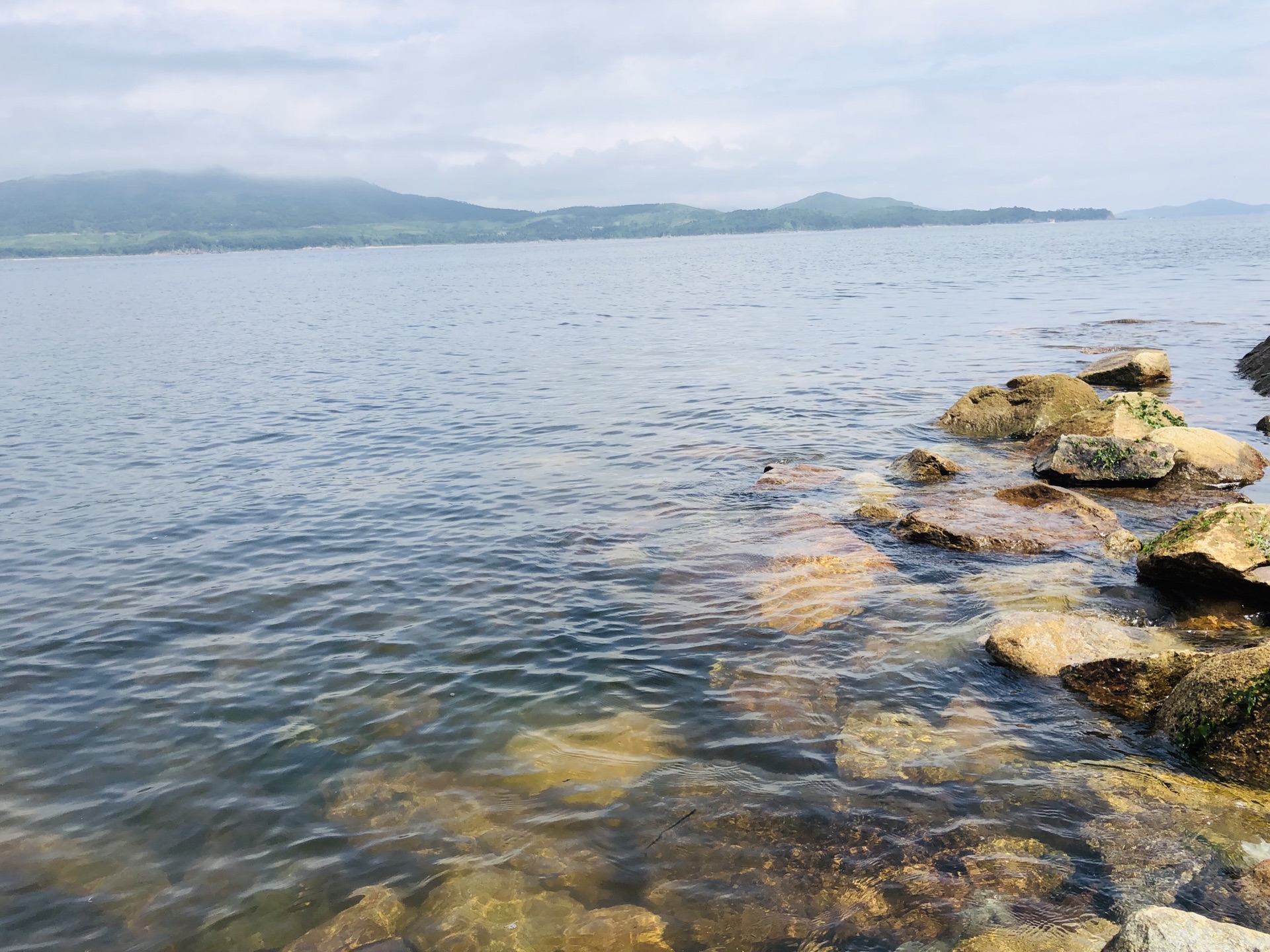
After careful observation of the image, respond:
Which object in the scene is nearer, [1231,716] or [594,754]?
[1231,716]

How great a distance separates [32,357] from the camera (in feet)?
137

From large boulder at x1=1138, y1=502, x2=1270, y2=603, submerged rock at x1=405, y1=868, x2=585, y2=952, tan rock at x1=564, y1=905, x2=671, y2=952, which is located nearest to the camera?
tan rock at x1=564, y1=905, x2=671, y2=952

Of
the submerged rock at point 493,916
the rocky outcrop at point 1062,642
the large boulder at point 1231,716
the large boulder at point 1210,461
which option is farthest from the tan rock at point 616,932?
the large boulder at point 1210,461

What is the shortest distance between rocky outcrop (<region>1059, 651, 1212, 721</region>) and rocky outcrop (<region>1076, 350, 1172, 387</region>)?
19337mm

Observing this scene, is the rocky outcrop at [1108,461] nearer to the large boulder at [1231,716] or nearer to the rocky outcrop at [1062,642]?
the rocky outcrop at [1062,642]

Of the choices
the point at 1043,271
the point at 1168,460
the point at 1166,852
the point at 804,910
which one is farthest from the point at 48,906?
the point at 1043,271

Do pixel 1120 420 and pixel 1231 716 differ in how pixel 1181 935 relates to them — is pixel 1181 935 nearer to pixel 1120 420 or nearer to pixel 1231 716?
pixel 1231 716

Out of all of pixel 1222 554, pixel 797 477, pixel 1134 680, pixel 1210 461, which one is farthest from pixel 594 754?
pixel 1210 461

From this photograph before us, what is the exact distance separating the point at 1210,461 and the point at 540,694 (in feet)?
46.7

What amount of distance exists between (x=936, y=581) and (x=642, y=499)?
6.59 m

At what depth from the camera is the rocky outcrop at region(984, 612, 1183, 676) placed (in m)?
9.38

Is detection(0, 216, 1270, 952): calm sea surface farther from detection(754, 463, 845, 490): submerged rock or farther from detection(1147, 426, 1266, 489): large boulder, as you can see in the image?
detection(1147, 426, 1266, 489): large boulder

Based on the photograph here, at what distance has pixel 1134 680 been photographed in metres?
8.80

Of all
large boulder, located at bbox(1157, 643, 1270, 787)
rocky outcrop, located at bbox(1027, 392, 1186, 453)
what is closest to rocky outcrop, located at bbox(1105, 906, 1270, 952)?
large boulder, located at bbox(1157, 643, 1270, 787)
